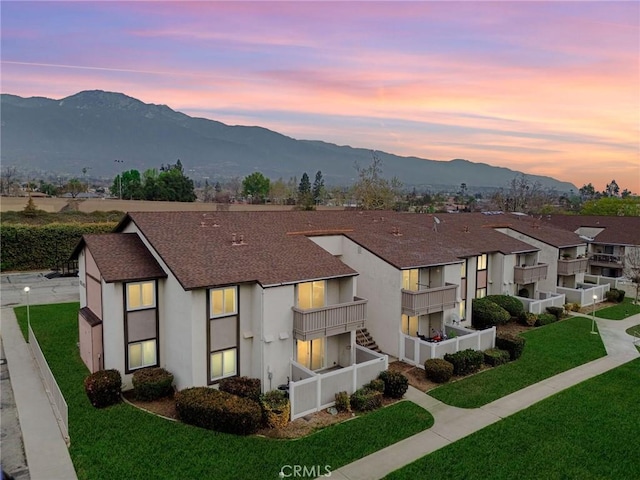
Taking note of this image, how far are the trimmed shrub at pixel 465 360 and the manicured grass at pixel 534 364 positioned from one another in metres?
0.43

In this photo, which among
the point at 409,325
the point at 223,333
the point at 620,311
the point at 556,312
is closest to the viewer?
the point at 223,333

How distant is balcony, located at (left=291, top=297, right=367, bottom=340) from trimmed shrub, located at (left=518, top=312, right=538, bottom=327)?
15.7 meters

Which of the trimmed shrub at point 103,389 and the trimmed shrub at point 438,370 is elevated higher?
the trimmed shrub at point 103,389

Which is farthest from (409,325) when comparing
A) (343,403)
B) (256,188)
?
(256,188)

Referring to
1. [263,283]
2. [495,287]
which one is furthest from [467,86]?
[263,283]

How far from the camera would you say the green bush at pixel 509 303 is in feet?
103

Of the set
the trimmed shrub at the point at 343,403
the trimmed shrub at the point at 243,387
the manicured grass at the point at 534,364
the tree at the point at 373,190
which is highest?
the tree at the point at 373,190

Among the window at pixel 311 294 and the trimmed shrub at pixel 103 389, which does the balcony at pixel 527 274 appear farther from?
the trimmed shrub at pixel 103 389

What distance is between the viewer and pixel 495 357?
2302 centimetres

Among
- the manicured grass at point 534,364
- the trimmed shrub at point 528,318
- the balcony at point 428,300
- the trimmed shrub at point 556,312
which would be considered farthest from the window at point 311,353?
the trimmed shrub at point 556,312

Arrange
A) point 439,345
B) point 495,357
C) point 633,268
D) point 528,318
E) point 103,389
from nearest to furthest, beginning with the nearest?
point 103,389
point 439,345
point 495,357
point 528,318
point 633,268

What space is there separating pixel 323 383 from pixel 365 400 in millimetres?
1808

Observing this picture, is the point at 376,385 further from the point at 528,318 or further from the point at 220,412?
the point at 528,318

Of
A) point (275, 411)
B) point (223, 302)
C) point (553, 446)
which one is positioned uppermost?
point (223, 302)
